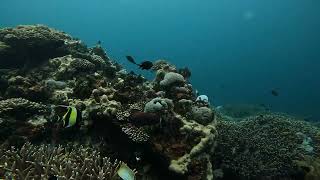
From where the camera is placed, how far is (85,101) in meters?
7.81

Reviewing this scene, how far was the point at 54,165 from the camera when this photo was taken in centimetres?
586

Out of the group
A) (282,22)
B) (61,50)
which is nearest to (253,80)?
(282,22)

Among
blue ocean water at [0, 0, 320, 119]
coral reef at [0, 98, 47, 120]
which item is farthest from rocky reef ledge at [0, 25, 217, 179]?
blue ocean water at [0, 0, 320, 119]

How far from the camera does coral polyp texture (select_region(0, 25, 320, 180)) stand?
6.30m

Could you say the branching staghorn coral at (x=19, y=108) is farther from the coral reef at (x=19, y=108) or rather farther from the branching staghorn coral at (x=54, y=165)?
the branching staghorn coral at (x=54, y=165)

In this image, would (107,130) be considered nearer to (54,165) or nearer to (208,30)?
(54,165)

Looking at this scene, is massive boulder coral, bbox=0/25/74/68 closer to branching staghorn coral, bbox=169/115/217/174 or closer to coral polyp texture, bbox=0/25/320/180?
coral polyp texture, bbox=0/25/320/180

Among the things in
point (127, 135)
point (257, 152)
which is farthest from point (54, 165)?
point (257, 152)

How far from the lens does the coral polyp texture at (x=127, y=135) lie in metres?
6.30

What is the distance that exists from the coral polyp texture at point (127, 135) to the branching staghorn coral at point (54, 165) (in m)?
0.02

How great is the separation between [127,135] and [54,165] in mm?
1555

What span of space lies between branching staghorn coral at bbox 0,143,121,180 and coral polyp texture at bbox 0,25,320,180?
2 cm

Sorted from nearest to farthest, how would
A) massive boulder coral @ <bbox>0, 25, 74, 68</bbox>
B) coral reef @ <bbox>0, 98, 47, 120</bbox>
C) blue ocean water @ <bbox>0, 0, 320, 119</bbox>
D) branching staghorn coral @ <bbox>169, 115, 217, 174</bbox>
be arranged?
branching staghorn coral @ <bbox>169, 115, 217, 174</bbox> → coral reef @ <bbox>0, 98, 47, 120</bbox> → massive boulder coral @ <bbox>0, 25, 74, 68</bbox> → blue ocean water @ <bbox>0, 0, 320, 119</bbox>

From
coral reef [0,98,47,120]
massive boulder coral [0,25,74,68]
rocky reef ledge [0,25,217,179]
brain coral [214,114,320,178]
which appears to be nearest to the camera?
rocky reef ledge [0,25,217,179]
